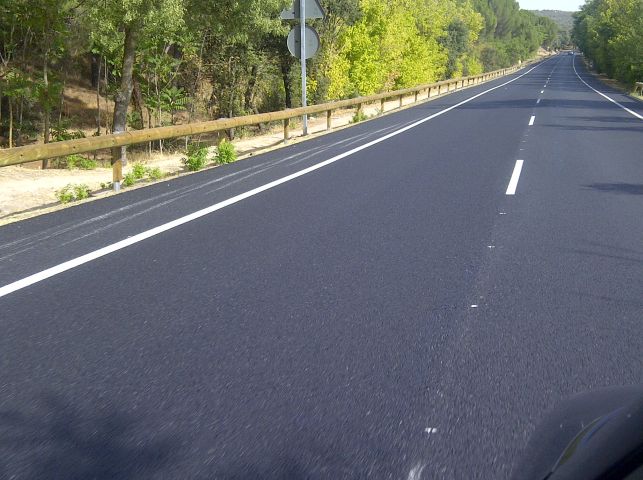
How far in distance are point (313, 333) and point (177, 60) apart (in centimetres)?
2848

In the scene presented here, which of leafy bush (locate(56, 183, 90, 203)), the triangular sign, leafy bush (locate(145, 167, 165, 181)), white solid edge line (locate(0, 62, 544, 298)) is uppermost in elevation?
the triangular sign

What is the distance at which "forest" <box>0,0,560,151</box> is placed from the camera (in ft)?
65.3

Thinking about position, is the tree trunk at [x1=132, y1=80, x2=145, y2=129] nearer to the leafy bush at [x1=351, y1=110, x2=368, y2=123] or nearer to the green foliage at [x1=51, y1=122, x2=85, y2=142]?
the green foliage at [x1=51, y1=122, x2=85, y2=142]

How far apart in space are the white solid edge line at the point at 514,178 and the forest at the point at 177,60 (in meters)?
8.69

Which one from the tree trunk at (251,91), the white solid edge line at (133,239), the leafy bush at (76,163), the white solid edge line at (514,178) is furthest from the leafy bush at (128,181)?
the tree trunk at (251,91)

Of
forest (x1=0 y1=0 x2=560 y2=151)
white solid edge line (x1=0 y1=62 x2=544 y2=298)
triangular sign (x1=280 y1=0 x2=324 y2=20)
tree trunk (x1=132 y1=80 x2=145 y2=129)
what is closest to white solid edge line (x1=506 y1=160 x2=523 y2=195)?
white solid edge line (x1=0 y1=62 x2=544 y2=298)

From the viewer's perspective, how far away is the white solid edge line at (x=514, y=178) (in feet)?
33.9

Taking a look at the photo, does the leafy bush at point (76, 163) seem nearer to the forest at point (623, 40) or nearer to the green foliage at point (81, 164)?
the green foliage at point (81, 164)

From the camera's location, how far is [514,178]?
11.6 m

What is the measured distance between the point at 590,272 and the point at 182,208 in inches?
198

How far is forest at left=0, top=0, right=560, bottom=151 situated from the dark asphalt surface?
1059 cm

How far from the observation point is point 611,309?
5078 millimetres

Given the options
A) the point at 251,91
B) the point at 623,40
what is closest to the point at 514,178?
the point at 251,91

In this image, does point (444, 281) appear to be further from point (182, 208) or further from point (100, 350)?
point (182, 208)
